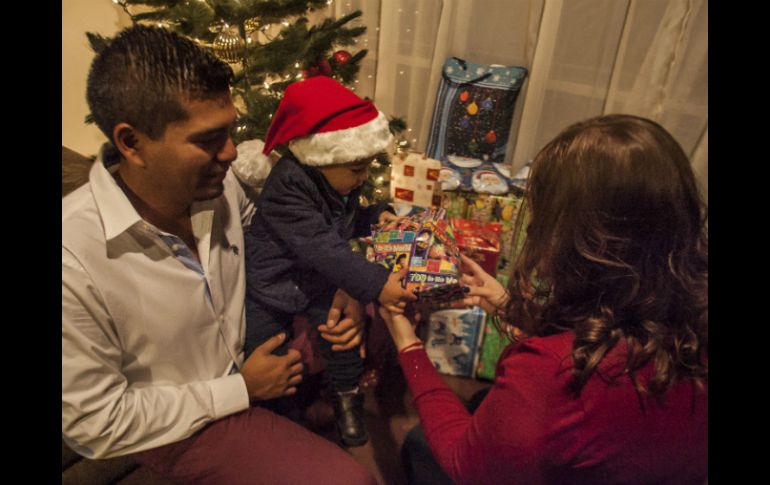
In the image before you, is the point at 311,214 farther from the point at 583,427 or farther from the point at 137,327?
the point at 583,427

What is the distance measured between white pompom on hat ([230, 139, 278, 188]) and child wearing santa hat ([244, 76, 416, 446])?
6 cm

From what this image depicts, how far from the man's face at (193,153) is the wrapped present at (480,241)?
95 cm

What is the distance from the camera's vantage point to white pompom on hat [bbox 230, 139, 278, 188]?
4.78 feet

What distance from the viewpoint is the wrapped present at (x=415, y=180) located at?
7.18 feet

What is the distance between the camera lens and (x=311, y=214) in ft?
4.45

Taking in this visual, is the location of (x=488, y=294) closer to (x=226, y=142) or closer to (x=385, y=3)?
(x=226, y=142)

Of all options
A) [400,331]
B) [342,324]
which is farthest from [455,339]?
[400,331]

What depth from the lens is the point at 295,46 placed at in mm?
1702

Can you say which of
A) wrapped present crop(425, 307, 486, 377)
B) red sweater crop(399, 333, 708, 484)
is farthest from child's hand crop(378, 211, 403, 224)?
red sweater crop(399, 333, 708, 484)

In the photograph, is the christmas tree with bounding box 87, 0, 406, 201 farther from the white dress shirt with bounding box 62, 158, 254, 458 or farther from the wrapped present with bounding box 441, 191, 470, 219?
the wrapped present with bounding box 441, 191, 470, 219

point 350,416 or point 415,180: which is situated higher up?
point 415,180

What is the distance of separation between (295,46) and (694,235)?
1432 mm

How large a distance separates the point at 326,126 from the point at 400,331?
2.01 feet
